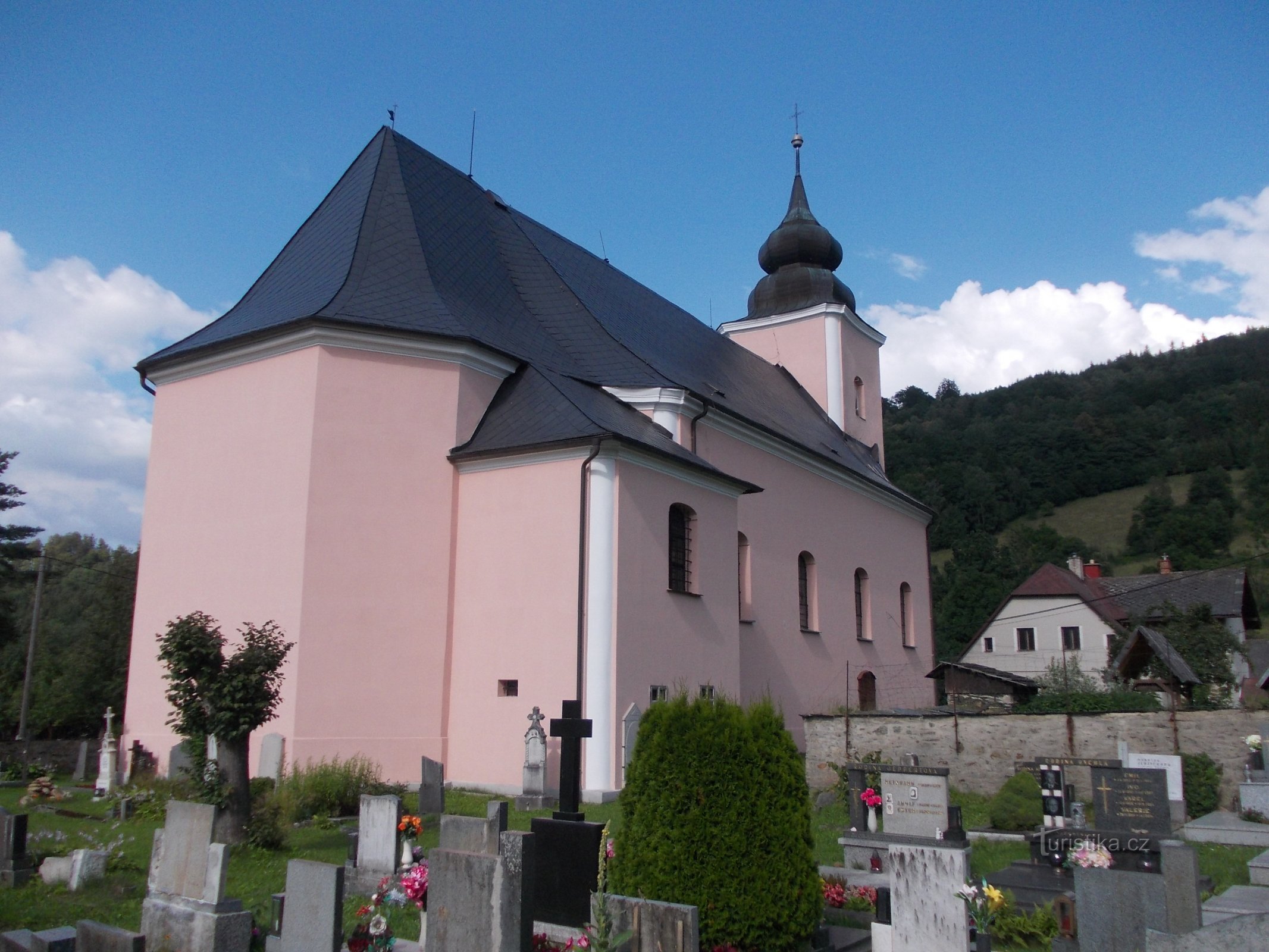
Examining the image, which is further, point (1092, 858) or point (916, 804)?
point (916, 804)

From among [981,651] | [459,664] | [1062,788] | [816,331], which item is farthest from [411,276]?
[981,651]

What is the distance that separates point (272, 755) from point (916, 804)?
822 centimetres

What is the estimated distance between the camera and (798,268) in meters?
30.6

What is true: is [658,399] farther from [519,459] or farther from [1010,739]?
[1010,739]

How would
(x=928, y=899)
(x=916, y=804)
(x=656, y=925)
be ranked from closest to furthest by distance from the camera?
(x=656, y=925) → (x=928, y=899) → (x=916, y=804)

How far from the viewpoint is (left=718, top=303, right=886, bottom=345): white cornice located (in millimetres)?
29375

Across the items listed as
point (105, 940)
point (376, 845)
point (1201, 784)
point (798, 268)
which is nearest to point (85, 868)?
point (376, 845)

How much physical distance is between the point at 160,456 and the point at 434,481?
4.62 metres

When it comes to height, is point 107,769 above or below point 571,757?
below

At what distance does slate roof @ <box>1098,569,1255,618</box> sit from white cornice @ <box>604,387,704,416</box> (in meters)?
25.1

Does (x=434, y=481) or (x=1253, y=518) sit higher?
(x=1253, y=518)

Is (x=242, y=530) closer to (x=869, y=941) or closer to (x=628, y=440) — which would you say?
(x=628, y=440)

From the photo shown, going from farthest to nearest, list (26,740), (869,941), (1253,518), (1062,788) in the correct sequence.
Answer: (1253,518), (26,740), (1062,788), (869,941)

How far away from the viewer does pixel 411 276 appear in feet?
55.0
